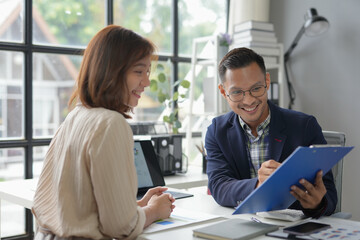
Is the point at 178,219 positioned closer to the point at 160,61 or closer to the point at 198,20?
the point at 160,61

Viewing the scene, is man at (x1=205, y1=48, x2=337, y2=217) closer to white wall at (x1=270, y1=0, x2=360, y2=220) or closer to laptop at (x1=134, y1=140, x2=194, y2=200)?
laptop at (x1=134, y1=140, x2=194, y2=200)

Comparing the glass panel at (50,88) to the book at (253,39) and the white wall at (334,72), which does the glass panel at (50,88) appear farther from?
the white wall at (334,72)

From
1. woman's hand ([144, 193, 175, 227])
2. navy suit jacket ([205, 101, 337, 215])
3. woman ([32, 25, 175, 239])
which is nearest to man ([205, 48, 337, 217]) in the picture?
navy suit jacket ([205, 101, 337, 215])

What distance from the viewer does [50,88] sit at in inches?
130

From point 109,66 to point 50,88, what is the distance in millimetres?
2215

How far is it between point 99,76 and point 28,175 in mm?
2167

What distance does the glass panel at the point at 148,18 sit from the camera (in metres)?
3.63

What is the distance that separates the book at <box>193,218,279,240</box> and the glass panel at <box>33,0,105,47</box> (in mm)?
2381

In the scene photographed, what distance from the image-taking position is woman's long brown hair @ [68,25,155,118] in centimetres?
125

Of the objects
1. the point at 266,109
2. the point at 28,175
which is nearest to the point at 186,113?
the point at 28,175

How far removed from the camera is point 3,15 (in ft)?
10.1

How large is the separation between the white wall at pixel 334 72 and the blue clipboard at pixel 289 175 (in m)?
2.26

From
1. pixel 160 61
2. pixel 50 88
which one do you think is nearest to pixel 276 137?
pixel 50 88

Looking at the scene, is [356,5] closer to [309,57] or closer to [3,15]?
[309,57]
